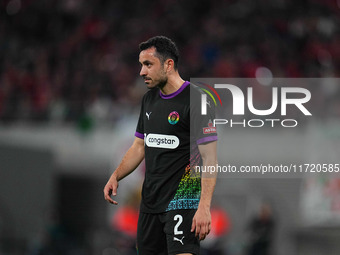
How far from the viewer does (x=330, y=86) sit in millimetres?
13875

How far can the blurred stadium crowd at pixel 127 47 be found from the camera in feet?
52.0

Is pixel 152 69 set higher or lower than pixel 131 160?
higher

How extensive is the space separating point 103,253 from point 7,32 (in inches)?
320

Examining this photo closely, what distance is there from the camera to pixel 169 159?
18.3 feet

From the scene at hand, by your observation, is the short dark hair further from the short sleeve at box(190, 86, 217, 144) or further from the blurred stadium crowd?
the blurred stadium crowd

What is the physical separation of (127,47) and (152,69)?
1231cm

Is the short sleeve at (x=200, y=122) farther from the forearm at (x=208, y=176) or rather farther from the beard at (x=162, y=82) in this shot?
the beard at (x=162, y=82)

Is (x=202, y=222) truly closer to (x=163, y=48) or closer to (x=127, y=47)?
(x=163, y=48)

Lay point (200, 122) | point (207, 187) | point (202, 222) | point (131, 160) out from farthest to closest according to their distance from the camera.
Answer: point (131, 160), point (200, 122), point (207, 187), point (202, 222)

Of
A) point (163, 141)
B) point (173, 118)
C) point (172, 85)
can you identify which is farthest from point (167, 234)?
point (172, 85)

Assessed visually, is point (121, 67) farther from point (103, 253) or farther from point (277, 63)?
point (103, 253)

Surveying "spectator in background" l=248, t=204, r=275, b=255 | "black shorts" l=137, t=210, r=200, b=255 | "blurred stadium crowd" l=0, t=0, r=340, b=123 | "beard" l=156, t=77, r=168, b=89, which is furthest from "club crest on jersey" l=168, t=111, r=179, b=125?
"blurred stadium crowd" l=0, t=0, r=340, b=123

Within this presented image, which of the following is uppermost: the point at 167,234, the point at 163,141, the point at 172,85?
the point at 172,85

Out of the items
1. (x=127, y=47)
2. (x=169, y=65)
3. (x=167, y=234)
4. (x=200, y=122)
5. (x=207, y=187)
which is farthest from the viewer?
(x=127, y=47)
